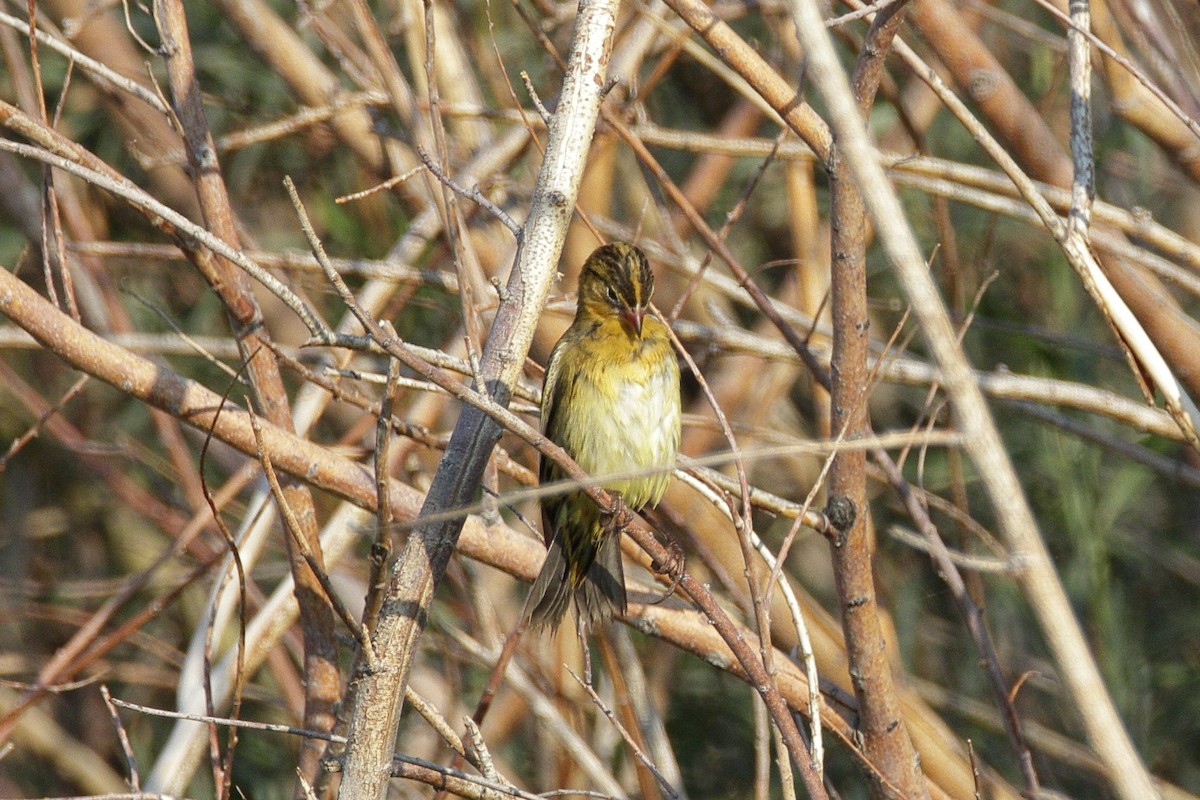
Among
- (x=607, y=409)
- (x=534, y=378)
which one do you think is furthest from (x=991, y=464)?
(x=534, y=378)

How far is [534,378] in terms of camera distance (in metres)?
4.40

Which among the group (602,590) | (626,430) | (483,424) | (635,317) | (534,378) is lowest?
(483,424)

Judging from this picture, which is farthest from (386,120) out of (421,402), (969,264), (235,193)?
(969,264)

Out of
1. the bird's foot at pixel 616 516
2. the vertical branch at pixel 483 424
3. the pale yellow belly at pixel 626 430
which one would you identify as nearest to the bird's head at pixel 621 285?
the pale yellow belly at pixel 626 430

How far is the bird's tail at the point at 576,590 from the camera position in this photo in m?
2.96

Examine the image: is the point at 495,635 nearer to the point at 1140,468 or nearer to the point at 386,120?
the point at 386,120

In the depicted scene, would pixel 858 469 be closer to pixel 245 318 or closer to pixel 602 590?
pixel 602 590

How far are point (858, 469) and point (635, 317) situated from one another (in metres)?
0.88

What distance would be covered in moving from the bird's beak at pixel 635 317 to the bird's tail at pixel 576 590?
0.56 meters

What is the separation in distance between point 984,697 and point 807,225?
283cm

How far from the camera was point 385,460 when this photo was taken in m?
2.09

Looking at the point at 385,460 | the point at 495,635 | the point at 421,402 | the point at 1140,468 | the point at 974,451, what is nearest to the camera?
the point at 974,451

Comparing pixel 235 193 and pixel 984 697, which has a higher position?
pixel 235 193

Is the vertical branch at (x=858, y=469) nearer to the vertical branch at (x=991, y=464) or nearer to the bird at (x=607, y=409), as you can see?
the bird at (x=607, y=409)
